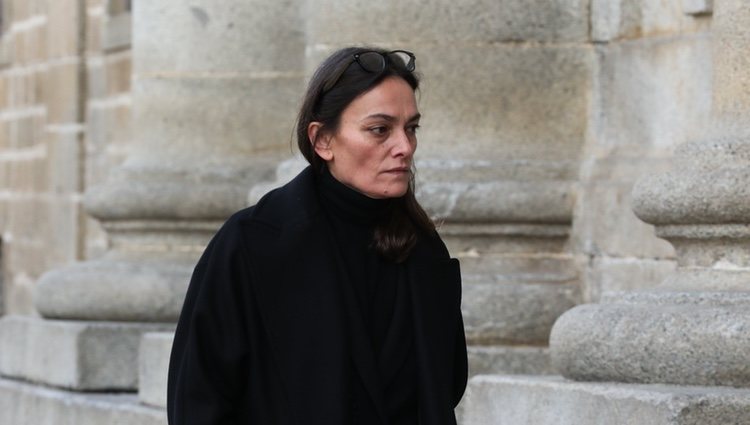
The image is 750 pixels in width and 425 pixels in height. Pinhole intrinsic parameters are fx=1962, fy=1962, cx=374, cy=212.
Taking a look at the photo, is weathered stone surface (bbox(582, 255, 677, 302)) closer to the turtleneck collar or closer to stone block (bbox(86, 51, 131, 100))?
the turtleneck collar

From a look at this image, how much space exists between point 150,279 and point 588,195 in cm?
207

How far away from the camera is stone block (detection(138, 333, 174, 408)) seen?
7219mm

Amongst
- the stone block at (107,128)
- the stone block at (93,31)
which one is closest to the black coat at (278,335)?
the stone block at (107,128)

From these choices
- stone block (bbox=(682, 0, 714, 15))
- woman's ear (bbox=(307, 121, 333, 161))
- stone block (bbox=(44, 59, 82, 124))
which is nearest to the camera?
woman's ear (bbox=(307, 121, 333, 161))

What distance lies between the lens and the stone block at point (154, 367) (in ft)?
23.7

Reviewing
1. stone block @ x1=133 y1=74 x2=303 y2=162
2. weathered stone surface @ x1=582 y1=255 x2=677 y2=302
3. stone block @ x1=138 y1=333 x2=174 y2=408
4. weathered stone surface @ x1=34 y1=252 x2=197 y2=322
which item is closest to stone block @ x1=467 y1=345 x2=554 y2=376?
weathered stone surface @ x1=582 y1=255 x2=677 y2=302

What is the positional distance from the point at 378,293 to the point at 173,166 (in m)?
4.44

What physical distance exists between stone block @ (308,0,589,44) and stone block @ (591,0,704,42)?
6 centimetres

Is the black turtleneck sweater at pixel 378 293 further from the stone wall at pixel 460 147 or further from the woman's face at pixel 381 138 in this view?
the stone wall at pixel 460 147

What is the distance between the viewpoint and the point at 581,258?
256 inches

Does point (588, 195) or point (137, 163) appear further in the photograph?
point (137, 163)

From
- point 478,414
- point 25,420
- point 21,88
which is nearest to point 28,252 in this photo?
point 21,88

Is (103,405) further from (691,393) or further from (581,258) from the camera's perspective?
(691,393)

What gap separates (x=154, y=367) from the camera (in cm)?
727
